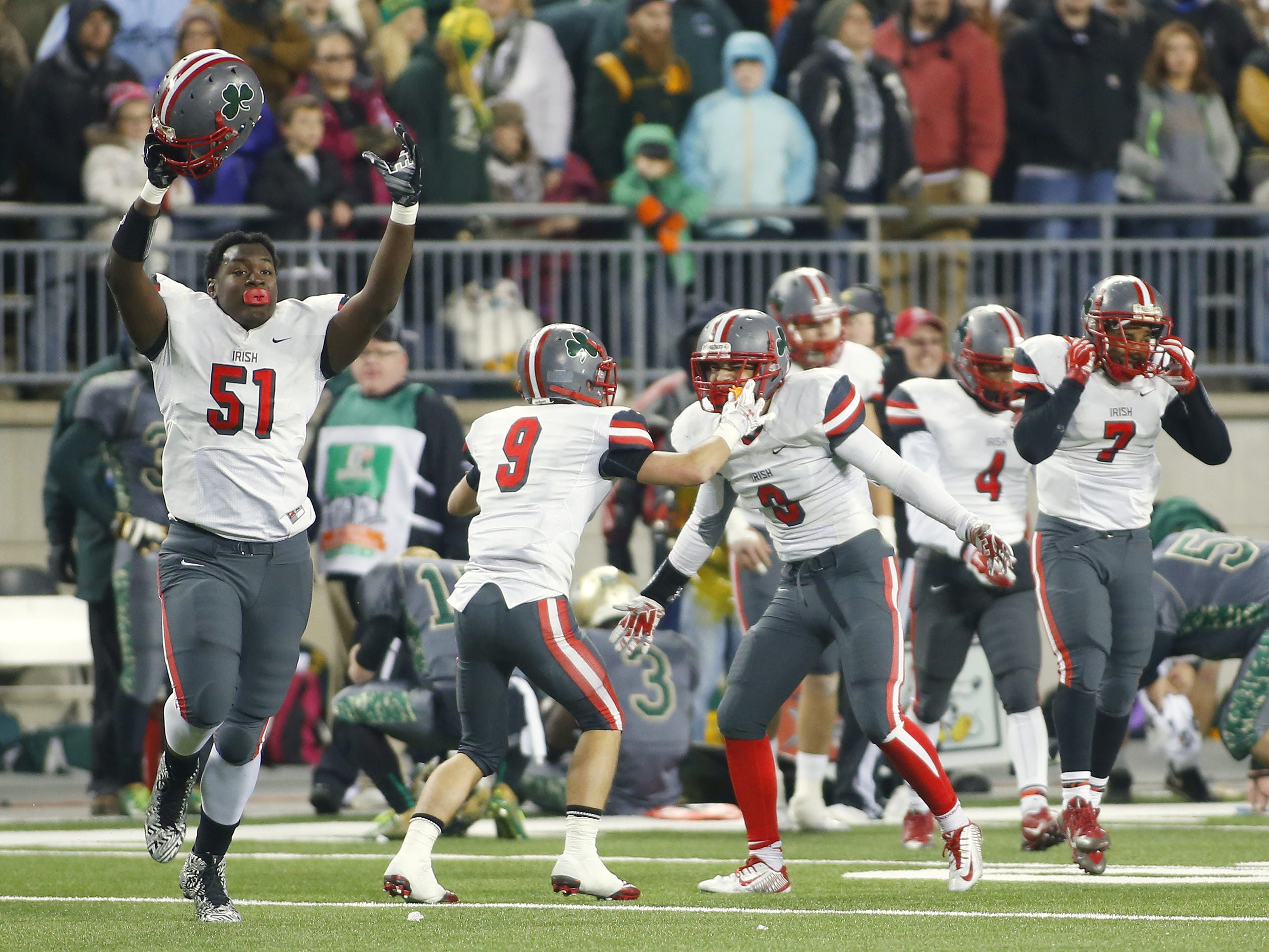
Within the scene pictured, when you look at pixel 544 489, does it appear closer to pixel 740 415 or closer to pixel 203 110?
pixel 740 415

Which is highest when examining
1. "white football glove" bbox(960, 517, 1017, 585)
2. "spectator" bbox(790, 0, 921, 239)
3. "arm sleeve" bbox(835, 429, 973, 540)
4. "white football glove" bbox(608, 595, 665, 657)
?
"spectator" bbox(790, 0, 921, 239)

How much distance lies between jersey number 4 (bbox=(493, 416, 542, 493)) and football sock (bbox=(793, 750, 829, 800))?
273cm

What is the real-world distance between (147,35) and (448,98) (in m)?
1.72

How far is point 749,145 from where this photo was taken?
40.5 feet

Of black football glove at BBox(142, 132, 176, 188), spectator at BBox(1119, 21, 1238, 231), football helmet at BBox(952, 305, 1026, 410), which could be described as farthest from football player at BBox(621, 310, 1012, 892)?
spectator at BBox(1119, 21, 1238, 231)

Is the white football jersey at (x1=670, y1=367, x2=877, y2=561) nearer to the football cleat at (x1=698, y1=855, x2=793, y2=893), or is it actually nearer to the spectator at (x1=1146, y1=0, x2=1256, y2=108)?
the football cleat at (x1=698, y1=855, x2=793, y2=893)

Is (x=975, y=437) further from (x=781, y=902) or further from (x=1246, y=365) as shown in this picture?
(x=1246, y=365)

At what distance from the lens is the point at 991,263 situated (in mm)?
13148

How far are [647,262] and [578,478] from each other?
658cm

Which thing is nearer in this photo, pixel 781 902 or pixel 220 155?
pixel 220 155

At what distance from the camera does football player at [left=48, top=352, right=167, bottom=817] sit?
9.53 metres

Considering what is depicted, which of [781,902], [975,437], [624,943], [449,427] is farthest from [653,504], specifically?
[624,943]

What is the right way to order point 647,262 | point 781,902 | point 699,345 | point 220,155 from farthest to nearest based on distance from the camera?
point 647,262, point 699,345, point 781,902, point 220,155

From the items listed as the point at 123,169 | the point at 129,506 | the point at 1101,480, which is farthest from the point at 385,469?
the point at 1101,480
